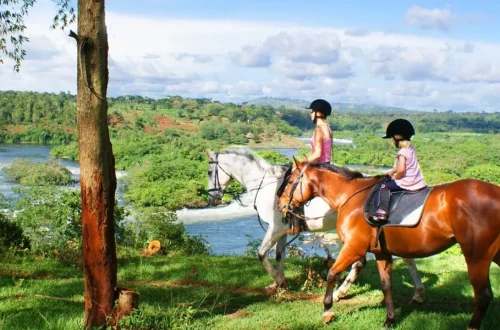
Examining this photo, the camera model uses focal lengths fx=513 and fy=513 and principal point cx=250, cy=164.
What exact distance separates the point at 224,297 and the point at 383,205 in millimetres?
2912

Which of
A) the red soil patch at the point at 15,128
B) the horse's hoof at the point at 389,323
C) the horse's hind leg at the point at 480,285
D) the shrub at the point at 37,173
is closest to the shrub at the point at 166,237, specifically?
the horse's hoof at the point at 389,323

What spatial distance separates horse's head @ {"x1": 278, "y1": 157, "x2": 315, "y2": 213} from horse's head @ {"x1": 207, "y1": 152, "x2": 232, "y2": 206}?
2143mm

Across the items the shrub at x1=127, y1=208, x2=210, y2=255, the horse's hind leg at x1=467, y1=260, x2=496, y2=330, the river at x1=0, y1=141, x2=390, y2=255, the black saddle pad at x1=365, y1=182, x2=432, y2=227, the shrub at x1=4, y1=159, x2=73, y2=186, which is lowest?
the river at x1=0, y1=141, x2=390, y2=255

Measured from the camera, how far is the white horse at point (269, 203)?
7352 mm

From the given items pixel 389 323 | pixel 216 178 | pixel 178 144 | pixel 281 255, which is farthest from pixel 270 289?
pixel 178 144

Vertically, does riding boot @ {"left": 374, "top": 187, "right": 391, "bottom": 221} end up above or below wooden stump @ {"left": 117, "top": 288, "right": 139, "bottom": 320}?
above

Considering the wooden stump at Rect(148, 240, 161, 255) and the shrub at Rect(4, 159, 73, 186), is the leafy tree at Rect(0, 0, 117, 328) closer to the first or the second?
the wooden stump at Rect(148, 240, 161, 255)

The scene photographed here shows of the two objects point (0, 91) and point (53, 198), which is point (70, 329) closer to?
point (53, 198)

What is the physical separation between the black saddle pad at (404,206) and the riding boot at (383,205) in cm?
5

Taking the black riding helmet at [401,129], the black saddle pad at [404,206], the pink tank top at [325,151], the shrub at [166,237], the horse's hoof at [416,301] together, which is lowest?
the shrub at [166,237]

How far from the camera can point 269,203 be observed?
7809 mm

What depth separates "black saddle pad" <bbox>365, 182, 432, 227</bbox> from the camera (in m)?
A: 5.47

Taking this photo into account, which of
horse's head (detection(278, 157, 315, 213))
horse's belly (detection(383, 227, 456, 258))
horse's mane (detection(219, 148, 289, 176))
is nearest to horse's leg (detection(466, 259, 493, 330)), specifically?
horse's belly (detection(383, 227, 456, 258))

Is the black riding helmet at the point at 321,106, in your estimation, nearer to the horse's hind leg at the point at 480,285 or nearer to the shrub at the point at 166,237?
the horse's hind leg at the point at 480,285
